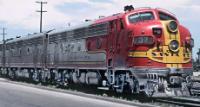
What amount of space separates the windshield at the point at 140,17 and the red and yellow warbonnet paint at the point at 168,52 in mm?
818

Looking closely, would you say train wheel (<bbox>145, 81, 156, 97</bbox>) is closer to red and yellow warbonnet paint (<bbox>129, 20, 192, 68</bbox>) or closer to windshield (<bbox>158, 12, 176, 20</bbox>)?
red and yellow warbonnet paint (<bbox>129, 20, 192, 68</bbox>)

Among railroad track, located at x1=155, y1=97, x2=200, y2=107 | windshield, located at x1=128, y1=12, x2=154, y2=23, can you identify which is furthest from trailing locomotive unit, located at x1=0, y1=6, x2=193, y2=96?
railroad track, located at x1=155, y1=97, x2=200, y2=107

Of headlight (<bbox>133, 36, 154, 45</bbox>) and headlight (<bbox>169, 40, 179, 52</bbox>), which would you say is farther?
headlight (<bbox>169, 40, 179, 52</bbox>)

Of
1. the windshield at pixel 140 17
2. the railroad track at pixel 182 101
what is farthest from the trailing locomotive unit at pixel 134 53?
the railroad track at pixel 182 101

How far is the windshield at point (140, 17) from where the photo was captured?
66.8 ft

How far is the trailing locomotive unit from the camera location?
62.5 feet

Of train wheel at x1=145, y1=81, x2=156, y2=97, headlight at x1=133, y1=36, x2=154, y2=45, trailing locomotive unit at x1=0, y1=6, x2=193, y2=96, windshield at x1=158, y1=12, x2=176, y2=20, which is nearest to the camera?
train wheel at x1=145, y1=81, x2=156, y2=97

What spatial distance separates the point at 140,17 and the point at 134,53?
1805mm

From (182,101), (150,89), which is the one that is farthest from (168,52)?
(182,101)

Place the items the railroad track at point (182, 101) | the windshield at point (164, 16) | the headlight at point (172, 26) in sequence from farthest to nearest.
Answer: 1. the windshield at point (164, 16)
2. the headlight at point (172, 26)
3. the railroad track at point (182, 101)

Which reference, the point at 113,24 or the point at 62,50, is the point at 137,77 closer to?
the point at 113,24

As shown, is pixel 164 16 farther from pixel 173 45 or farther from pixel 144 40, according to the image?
pixel 144 40

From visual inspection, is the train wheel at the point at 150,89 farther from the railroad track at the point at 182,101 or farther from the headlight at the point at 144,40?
the headlight at the point at 144,40

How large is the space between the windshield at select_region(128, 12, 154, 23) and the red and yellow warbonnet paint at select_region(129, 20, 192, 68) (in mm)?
818
